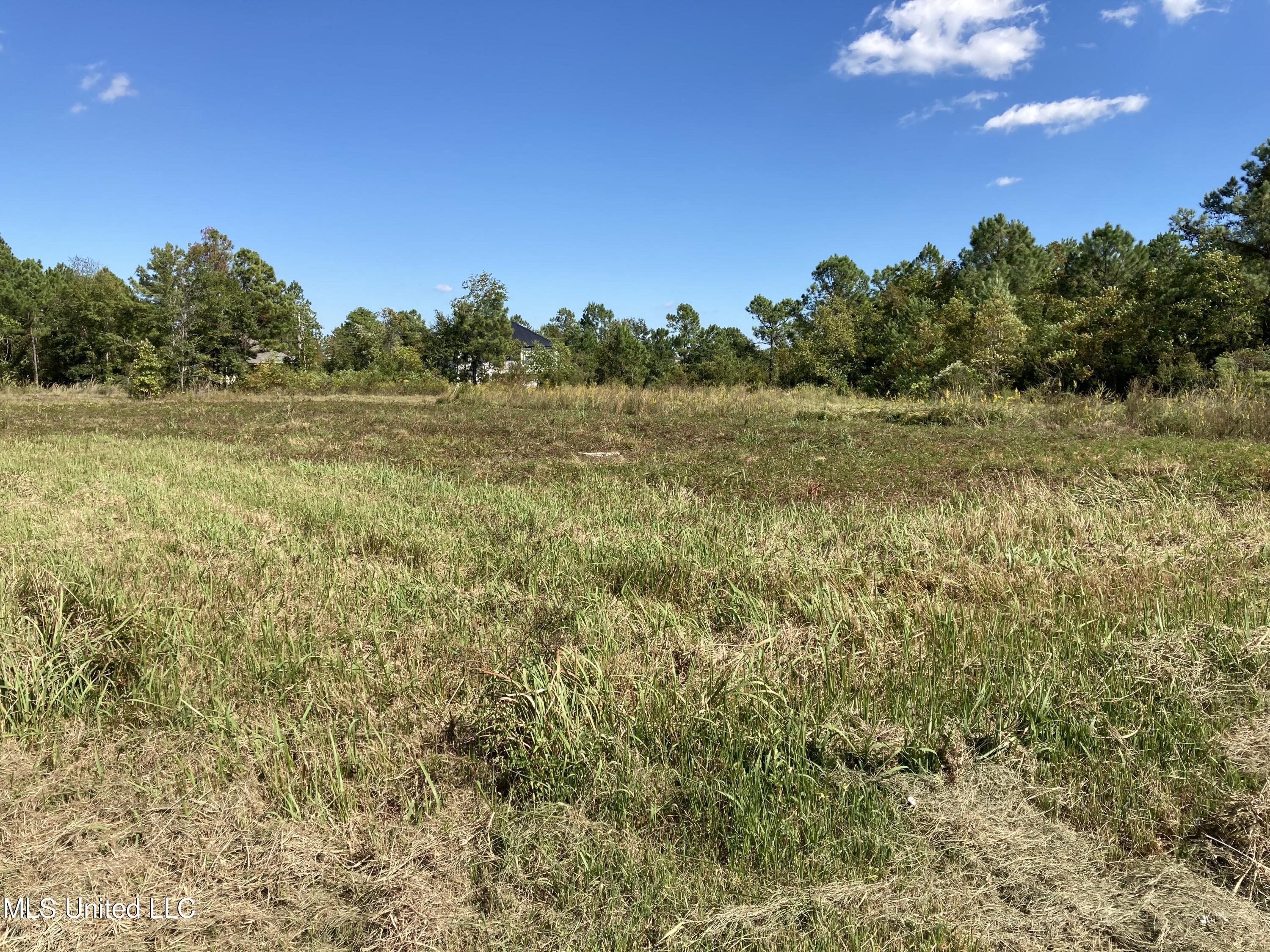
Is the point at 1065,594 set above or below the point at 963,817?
above

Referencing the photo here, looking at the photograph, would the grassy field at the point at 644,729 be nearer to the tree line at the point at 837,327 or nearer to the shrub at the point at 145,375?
the tree line at the point at 837,327

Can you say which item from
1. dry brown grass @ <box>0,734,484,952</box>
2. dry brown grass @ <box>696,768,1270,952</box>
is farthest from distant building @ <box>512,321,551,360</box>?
dry brown grass @ <box>696,768,1270,952</box>

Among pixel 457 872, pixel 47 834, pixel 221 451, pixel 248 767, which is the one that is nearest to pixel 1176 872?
pixel 457 872

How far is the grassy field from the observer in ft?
5.82

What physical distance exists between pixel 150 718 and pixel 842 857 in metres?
2.68

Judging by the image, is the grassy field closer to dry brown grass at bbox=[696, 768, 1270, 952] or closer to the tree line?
dry brown grass at bbox=[696, 768, 1270, 952]

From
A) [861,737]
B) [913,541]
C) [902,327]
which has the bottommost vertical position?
[861,737]

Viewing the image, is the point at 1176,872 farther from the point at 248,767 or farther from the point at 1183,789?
the point at 248,767

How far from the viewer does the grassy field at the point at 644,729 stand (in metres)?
1.77

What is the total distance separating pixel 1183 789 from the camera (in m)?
2.16

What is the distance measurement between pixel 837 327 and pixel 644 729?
43.9 metres

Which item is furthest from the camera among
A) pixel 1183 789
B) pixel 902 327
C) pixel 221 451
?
pixel 902 327

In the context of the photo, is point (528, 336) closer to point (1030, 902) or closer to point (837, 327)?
point (837, 327)

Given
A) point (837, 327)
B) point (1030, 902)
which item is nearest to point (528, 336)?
point (837, 327)
